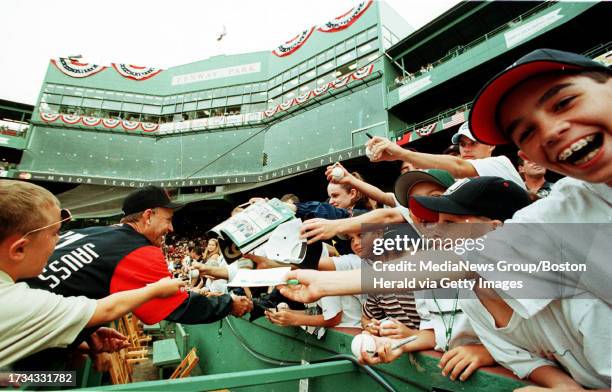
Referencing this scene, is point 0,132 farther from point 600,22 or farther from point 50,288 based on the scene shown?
point 600,22

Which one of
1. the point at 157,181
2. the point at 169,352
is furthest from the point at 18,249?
the point at 157,181

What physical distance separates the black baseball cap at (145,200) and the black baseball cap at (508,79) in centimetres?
245

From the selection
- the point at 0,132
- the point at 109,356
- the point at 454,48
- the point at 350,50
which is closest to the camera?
the point at 109,356

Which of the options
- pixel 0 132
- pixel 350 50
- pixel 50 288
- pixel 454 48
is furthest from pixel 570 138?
pixel 0 132

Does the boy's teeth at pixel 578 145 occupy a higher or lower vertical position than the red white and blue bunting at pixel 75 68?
lower

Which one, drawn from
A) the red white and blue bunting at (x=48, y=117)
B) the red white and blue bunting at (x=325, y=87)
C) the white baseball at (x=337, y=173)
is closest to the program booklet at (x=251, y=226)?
the white baseball at (x=337, y=173)

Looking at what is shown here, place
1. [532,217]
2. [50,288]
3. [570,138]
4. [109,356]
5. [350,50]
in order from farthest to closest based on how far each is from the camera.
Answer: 1. [350,50]
2. [109,356]
3. [50,288]
4. [532,217]
5. [570,138]

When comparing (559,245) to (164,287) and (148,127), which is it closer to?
(164,287)

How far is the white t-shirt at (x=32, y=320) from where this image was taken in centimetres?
103

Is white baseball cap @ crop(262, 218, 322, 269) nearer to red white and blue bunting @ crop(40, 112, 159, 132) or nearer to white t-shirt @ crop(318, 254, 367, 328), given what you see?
white t-shirt @ crop(318, 254, 367, 328)

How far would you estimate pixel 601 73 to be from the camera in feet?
2.63

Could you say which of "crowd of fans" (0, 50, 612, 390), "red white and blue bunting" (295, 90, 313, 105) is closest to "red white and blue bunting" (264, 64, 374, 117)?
"red white and blue bunting" (295, 90, 313, 105)

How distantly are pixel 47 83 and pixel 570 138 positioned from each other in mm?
29056

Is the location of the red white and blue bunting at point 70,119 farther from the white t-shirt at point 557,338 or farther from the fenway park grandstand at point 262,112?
the white t-shirt at point 557,338
